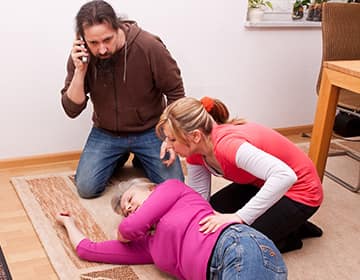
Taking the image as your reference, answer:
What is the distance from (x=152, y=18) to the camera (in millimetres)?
2736

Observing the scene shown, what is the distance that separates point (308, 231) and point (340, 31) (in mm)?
1262

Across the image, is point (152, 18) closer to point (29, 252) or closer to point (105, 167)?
point (105, 167)

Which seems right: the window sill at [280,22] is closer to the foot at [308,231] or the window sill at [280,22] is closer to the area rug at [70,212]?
the area rug at [70,212]

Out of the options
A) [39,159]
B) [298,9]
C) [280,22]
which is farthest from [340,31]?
[39,159]

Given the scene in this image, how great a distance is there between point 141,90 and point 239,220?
0.97 meters

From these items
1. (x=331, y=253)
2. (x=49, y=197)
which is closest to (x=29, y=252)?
(x=49, y=197)

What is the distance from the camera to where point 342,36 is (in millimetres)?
2787

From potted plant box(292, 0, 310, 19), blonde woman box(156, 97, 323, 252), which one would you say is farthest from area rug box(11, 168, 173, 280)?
potted plant box(292, 0, 310, 19)

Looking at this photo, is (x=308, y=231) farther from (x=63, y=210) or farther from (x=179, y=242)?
(x=63, y=210)

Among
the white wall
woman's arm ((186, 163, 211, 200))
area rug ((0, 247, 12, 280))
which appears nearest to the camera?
area rug ((0, 247, 12, 280))

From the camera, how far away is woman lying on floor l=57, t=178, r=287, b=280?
1.42m

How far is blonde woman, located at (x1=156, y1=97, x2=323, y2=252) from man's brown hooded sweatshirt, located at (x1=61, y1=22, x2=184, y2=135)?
55cm

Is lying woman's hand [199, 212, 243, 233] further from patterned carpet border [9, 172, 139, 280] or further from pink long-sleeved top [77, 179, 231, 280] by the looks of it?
patterned carpet border [9, 172, 139, 280]

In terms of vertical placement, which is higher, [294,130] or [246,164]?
[246,164]
